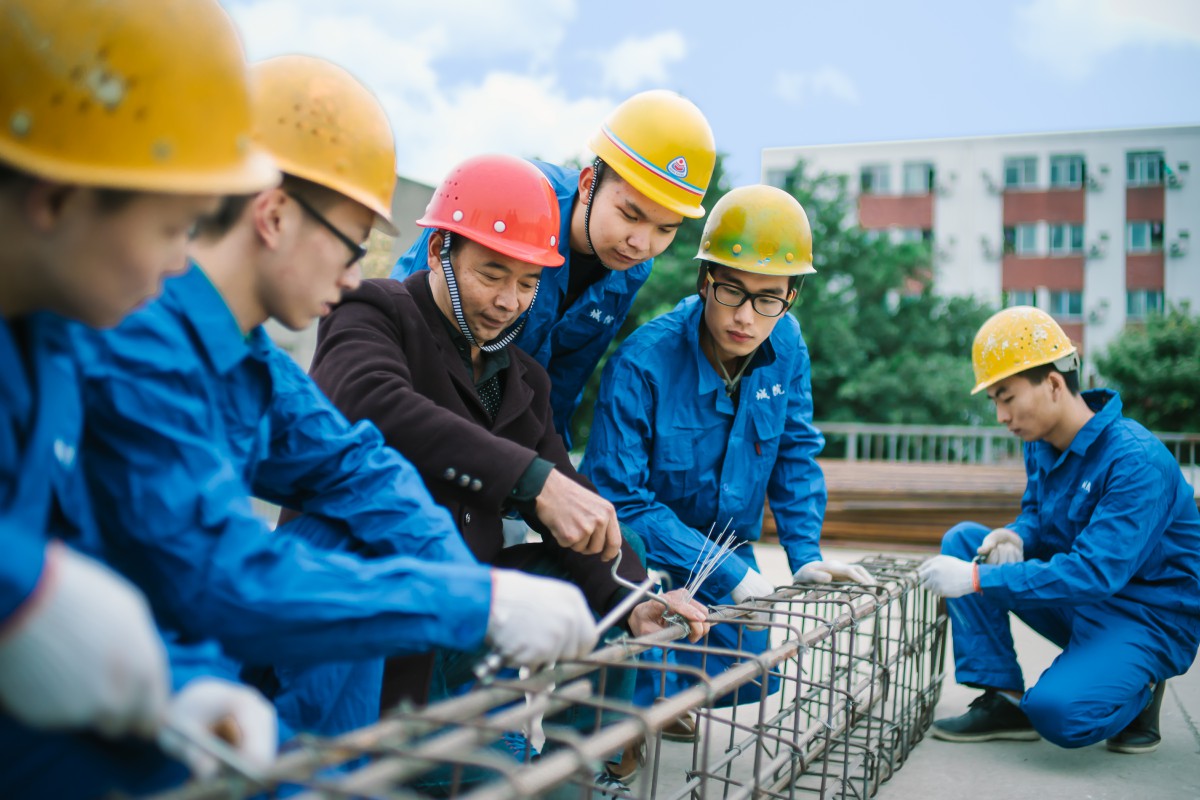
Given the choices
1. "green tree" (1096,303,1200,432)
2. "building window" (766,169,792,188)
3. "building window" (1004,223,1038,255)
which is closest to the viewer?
"green tree" (1096,303,1200,432)

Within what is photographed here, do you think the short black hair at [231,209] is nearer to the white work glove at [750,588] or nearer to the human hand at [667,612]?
the human hand at [667,612]

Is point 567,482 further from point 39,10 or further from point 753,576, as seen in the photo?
point 39,10

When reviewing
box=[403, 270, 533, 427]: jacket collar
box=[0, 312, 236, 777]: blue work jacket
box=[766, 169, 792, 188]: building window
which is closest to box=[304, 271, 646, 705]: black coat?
box=[403, 270, 533, 427]: jacket collar

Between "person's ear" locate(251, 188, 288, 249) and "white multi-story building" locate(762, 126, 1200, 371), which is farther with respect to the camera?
"white multi-story building" locate(762, 126, 1200, 371)

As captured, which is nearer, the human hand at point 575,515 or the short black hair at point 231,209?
the short black hair at point 231,209

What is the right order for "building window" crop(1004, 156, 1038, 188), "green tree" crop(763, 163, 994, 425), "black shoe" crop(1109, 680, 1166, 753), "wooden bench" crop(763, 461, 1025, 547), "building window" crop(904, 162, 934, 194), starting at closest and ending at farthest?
1. "black shoe" crop(1109, 680, 1166, 753)
2. "wooden bench" crop(763, 461, 1025, 547)
3. "green tree" crop(763, 163, 994, 425)
4. "building window" crop(1004, 156, 1038, 188)
5. "building window" crop(904, 162, 934, 194)

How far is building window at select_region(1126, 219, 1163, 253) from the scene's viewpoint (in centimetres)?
2989

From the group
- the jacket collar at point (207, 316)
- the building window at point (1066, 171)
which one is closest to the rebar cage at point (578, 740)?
the jacket collar at point (207, 316)

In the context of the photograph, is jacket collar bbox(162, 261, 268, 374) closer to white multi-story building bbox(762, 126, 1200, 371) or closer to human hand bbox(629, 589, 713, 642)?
human hand bbox(629, 589, 713, 642)

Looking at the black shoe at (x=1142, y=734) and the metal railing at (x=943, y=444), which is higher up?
the metal railing at (x=943, y=444)

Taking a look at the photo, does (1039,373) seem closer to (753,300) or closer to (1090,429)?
(1090,429)

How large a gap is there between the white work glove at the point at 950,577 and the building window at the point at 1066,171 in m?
30.5

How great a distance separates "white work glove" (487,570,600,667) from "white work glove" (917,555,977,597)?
7.55 ft

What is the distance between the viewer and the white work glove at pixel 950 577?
3574 mm
